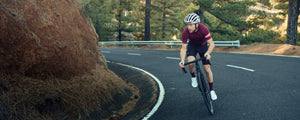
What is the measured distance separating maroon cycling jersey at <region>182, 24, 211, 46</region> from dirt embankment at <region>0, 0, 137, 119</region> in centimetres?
287

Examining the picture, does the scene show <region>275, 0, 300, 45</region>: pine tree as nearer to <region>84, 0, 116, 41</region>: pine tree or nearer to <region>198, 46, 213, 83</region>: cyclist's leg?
<region>198, 46, 213, 83</region>: cyclist's leg

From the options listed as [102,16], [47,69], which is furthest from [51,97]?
[102,16]

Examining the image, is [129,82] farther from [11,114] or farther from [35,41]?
[11,114]

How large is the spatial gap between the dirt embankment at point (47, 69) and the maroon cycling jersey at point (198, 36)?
9.42 feet

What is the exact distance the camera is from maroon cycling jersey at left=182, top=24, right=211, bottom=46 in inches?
220

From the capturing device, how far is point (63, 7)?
8039mm

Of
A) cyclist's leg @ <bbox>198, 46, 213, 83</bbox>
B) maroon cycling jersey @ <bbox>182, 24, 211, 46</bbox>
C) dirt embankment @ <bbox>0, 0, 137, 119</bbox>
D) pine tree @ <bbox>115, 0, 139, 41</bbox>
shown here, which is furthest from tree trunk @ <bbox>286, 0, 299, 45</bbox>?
pine tree @ <bbox>115, 0, 139, 41</bbox>

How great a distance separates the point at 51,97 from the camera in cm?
600

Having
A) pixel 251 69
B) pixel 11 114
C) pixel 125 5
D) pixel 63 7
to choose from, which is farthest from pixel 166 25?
pixel 11 114

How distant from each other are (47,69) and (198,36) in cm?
389

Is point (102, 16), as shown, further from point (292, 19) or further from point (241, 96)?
point (241, 96)

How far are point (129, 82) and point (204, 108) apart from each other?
5.12m

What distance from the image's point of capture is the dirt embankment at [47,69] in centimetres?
548

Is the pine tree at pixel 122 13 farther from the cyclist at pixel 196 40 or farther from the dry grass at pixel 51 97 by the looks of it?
the cyclist at pixel 196 40
